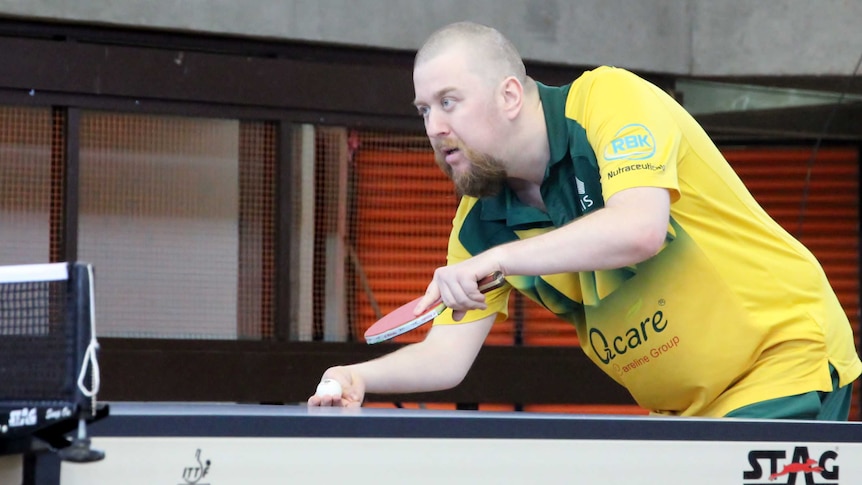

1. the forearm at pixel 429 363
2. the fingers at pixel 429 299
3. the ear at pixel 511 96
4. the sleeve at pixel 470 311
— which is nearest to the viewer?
the fingers at pixel 429 299

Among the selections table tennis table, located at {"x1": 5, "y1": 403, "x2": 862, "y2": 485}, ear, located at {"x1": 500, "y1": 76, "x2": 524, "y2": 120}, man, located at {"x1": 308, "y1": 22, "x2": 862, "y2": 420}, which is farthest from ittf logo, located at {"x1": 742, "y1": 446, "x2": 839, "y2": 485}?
ear, located at {"x1": 500, "y1": 76, "x2": 524, "y2": 120}

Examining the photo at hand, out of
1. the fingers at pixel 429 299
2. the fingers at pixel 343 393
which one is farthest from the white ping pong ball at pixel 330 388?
the fingers at pixel 429 299

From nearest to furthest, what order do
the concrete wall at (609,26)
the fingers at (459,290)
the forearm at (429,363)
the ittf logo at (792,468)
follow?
the ittf logo at (792,468)
the fingers at (459,290)
the forearm at (429,363)
the concrete wall at (609,26)

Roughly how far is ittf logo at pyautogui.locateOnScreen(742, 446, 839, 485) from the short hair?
921 mm

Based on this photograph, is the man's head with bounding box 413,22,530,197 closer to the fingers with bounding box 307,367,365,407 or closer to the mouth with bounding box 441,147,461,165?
the mouth with bounding box 441,147,461,165

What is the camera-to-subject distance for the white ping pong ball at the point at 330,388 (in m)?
2.46

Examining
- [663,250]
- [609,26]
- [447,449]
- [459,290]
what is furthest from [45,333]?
[609,26]

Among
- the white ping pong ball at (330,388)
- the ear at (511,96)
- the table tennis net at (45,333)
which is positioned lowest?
the white ping pong ball at (330,388)

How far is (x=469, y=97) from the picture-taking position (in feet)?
8.07

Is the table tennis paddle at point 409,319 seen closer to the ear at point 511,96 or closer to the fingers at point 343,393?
the fingers at point 343,393

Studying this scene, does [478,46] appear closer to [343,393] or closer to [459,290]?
[459,290]

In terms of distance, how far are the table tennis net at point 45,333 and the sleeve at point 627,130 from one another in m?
1.02

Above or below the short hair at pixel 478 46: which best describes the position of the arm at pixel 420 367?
below

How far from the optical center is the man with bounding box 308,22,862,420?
7.92 feet
